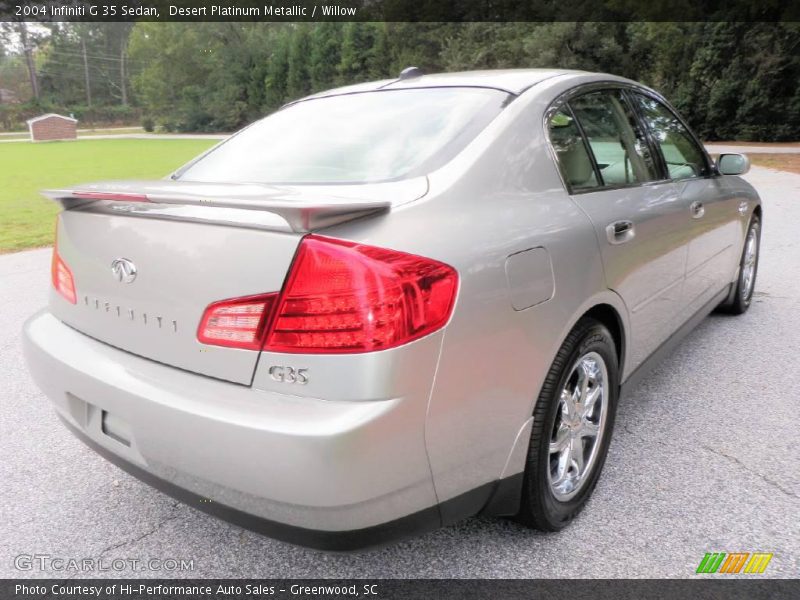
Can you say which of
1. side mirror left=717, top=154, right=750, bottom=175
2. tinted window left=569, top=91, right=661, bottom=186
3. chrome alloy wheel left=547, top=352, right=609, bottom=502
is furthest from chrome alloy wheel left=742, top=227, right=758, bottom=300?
chrome alloy wheel left=547, top=352, right=609, bottom=502

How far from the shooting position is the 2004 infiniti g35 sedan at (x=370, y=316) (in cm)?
154

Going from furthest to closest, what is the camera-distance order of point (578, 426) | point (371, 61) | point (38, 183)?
point (371, 61), point (38, 183), point (578, 426)

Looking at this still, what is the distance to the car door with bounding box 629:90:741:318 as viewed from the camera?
10.3ft

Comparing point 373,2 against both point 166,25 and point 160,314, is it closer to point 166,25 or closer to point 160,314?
point 166,25

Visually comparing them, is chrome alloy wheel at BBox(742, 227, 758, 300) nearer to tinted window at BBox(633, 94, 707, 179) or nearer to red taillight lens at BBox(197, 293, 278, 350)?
tinted window at BBox(633, 94, 707, 179)

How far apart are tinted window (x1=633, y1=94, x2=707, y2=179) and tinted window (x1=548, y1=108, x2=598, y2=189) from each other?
87cm

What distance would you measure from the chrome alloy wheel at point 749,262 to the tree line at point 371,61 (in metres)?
23.7

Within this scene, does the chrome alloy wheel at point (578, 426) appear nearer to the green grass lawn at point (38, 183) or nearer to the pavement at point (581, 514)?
the pavement at point (581, 514)

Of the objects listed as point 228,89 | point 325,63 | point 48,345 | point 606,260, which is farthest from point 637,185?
point 228,89

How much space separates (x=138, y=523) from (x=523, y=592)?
1390mm

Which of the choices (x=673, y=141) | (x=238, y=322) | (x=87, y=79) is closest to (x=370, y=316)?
(x=238, y=322)

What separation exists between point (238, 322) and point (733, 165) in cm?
336

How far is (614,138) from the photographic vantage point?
109 inches

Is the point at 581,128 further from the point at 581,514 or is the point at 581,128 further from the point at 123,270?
the point at 123,270
